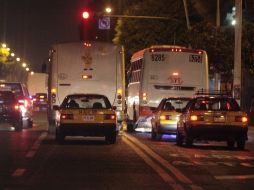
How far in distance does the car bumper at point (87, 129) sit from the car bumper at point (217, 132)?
2.56m

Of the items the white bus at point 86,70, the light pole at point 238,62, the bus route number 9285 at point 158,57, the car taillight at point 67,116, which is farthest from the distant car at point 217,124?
the bus route number 9285 at point 158,57

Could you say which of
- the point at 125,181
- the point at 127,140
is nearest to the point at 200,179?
the point at 125,181

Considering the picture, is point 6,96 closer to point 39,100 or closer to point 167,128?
point 167,128

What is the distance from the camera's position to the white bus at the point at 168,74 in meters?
30.5

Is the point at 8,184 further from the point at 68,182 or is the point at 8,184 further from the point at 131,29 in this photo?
the point at 131,29

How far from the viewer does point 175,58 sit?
30.6 metres

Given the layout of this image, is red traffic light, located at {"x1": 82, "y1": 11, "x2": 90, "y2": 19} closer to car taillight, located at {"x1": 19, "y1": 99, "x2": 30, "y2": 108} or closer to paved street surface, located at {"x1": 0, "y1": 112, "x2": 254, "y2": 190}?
car taillight, located at {"x1": 19, "y1": 99, "x2": 30, "y2": 108}

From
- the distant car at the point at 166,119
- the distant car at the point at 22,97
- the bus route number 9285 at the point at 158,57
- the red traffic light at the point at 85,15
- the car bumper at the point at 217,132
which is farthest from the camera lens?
the red traffic light at the point at 85,15

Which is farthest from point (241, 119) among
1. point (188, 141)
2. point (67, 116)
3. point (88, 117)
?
point (67, 116)

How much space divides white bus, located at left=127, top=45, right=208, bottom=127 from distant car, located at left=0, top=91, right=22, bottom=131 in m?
5.03

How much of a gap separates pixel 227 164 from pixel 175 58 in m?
13.7

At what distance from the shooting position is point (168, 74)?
3070 centimetres

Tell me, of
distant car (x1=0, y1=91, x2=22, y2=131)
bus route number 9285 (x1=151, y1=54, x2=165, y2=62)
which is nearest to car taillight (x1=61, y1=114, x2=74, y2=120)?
distant car (x1=0, y1=91, x2=22, y2=131)

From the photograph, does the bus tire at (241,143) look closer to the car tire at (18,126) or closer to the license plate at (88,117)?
the license plate at (88,117)
